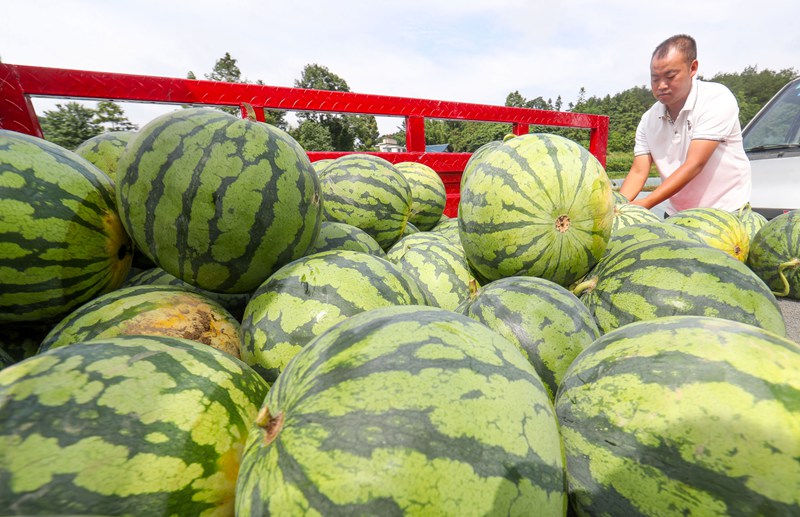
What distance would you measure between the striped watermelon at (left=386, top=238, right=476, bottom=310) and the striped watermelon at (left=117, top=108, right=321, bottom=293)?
824 mm

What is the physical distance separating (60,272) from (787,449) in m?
2.07

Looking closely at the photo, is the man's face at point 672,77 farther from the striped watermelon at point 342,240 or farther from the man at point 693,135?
the striped watermelon at point 342,240

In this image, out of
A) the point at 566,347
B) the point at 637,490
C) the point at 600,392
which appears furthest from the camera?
the point at 566,347

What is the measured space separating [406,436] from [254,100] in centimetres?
400

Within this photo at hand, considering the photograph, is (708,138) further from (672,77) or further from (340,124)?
(340,124)

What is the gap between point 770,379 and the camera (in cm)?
83

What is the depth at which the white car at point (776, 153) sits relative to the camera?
204 inches

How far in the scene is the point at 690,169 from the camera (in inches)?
163

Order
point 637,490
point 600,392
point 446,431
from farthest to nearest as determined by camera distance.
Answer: point 600,392 → point 637,490 → point 446,431

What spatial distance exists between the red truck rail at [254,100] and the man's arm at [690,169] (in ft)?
7.21

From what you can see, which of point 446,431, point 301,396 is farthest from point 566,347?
point 301,396

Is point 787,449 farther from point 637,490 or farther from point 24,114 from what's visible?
point 24,114

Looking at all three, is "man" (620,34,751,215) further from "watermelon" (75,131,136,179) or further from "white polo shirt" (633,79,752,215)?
"watermelon" (75,131,136,179)

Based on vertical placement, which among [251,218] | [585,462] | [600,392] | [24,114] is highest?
[24,114]
